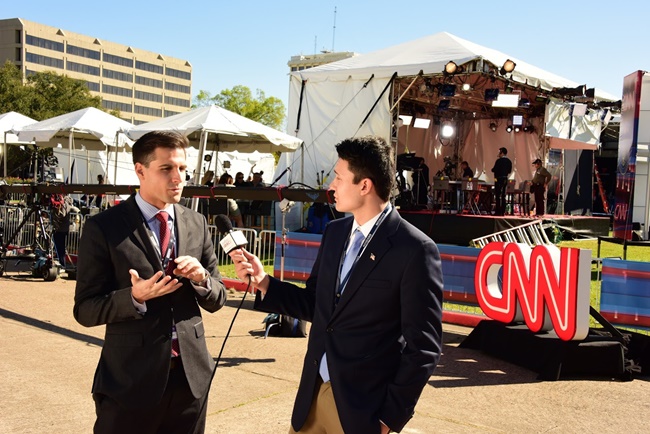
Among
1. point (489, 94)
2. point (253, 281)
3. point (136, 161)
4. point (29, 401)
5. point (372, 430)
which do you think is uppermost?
point (489, 94)

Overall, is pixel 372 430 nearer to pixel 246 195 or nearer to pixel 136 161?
pixel 136 161

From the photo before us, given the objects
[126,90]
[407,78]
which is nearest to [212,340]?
[407,78]

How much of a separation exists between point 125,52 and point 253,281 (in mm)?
149201

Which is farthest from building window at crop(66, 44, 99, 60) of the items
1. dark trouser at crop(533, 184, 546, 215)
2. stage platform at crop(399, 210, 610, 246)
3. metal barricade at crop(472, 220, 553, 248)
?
metal barricade at crop(472, 220, 553, 248)

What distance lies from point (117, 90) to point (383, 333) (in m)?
148

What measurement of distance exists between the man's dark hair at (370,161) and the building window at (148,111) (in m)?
152

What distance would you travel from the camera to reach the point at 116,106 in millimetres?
143125

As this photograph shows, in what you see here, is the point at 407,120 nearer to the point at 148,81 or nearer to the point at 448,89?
the point at 448,89

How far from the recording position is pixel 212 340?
8.09 meters

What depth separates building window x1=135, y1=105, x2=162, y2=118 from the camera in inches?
5849

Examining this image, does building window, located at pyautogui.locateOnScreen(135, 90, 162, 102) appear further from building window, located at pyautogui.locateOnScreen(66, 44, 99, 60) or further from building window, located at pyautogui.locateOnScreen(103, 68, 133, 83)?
building window, located at pyautogui.locateOnScreen(66, 44, 99, 60)

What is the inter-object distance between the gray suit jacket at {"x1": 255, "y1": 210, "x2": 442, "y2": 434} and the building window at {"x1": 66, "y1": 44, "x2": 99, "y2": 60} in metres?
138

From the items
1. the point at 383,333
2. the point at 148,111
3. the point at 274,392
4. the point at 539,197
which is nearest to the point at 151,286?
the point at 383,333

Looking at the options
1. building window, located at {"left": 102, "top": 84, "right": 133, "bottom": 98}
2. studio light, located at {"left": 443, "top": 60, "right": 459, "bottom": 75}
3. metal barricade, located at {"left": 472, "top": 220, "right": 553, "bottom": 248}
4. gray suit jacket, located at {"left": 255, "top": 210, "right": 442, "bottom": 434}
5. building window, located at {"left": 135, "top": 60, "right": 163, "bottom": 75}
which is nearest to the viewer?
gray suit jacket, located at {"left": 255, "top": 210, "right": 442, "bottom": 434}
